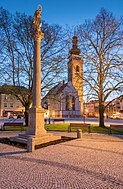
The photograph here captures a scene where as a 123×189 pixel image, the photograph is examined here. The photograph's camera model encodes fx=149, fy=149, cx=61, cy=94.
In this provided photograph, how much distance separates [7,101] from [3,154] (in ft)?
148

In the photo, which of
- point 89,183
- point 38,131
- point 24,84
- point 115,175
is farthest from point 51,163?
point 24,84

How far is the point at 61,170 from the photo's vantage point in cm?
493

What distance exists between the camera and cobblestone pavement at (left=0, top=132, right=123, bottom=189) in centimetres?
397

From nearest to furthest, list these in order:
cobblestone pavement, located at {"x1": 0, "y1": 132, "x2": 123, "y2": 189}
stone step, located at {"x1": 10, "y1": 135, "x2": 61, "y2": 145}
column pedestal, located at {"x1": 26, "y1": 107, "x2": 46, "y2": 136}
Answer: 1. cobblestone pavement, located at {"x1": 0, "y1": 132, "x2": 123, "y2": 189}
2. stone step, located at {"x1": 10, "y1": 135, "x2": 61, "y2": 145}
3. column pedestal, located at {"x1": 26, "y1": 107, "x2": 46, "y2": 136}

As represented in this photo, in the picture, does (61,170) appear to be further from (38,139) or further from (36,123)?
(36,123)

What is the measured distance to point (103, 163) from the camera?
564 centimetres

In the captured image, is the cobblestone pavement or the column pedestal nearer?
the cobblestone pavement

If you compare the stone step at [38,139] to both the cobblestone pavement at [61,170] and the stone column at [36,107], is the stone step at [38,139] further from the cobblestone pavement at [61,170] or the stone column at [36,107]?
the cobblestone pavement at [61,170]

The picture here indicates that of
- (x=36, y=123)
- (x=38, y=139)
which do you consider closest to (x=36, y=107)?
(x=36, y=123)

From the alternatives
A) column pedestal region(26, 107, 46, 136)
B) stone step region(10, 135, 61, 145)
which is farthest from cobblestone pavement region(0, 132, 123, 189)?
column pedestal region(26, 107, 46, 136)

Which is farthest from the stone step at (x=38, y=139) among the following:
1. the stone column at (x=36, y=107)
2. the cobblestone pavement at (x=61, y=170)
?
the cobblestone pavement at (x=61, y=170)

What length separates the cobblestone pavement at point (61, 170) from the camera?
13.0ft

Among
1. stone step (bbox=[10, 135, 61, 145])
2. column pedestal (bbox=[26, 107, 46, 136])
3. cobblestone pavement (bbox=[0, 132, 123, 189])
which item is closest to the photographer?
cobblestone pavement (bbox=[0, 132, 123, 189])

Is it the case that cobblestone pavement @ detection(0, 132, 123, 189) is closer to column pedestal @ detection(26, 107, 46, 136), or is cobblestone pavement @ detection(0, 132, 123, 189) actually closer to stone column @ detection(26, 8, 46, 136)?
column pedestal @ detection(26, 107, 46, 136)
